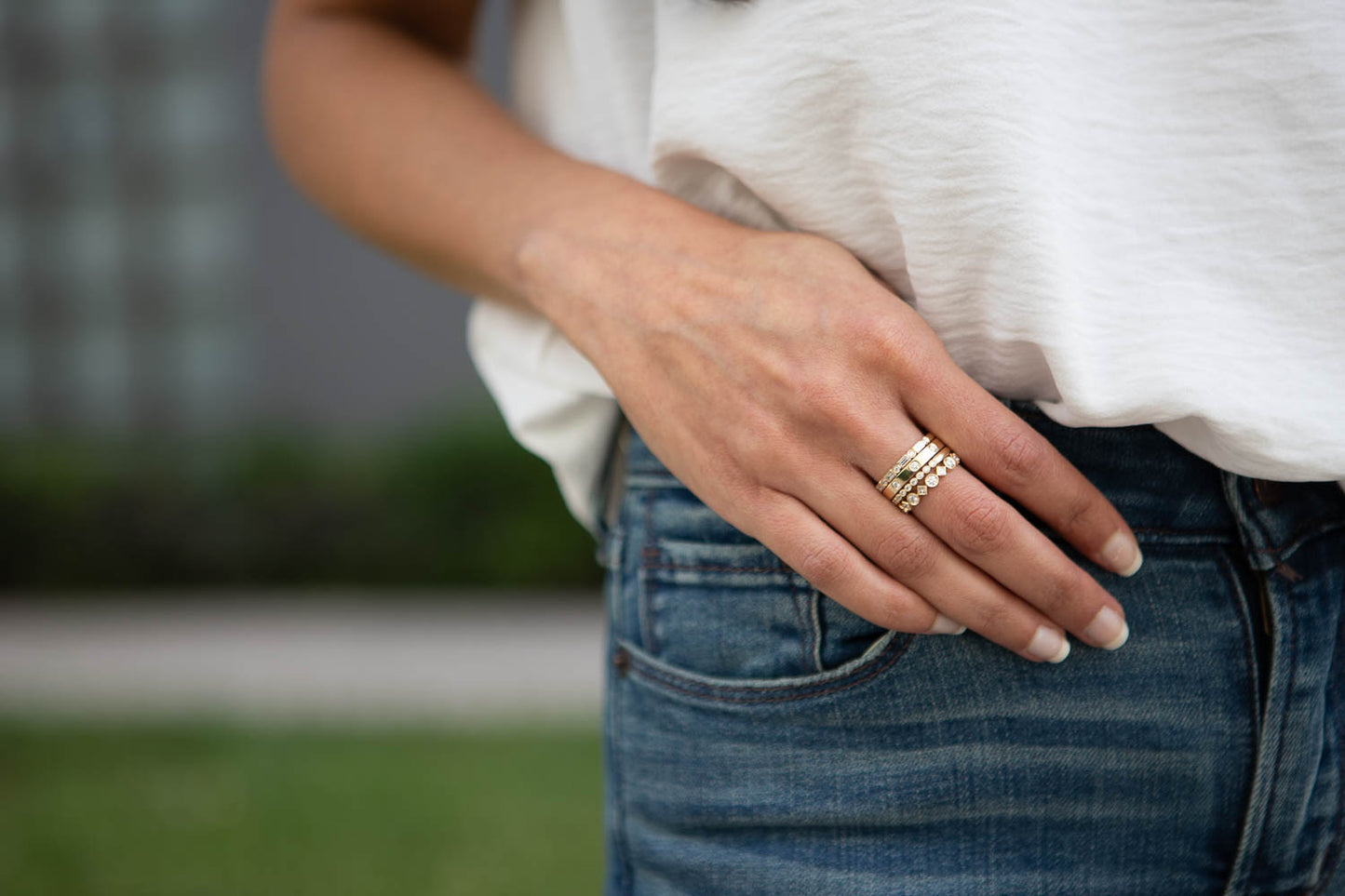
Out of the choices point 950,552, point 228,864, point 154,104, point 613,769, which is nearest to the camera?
point 950,552

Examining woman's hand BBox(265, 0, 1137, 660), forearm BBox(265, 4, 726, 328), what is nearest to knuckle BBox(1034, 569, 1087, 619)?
woman's hand BBox(265, 0, 1137, 660)

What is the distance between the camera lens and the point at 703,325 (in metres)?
0.76

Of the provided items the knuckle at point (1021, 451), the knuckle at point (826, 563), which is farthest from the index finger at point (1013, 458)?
the knuckle at point (826, 563)

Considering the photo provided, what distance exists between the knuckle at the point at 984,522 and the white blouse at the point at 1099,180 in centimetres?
8

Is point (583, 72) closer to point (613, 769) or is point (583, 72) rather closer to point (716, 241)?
point (716, 241)

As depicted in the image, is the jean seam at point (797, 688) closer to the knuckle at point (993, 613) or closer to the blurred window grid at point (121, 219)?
the knuckle at point (993, 613)

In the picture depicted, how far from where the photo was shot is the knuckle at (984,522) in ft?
2.33

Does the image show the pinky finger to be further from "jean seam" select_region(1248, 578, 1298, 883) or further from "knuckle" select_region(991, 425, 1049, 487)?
"jean seam" select_region(1248, 578, 1298, 883)

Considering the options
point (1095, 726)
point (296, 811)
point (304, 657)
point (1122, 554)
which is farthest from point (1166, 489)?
point (304, 657)

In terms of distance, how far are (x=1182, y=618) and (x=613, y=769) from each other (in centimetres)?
45

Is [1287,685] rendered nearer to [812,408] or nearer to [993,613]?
[993,613]

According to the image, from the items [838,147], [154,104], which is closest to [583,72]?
[838,147]

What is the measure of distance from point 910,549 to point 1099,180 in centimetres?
27

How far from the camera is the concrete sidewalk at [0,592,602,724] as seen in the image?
4930 mm
